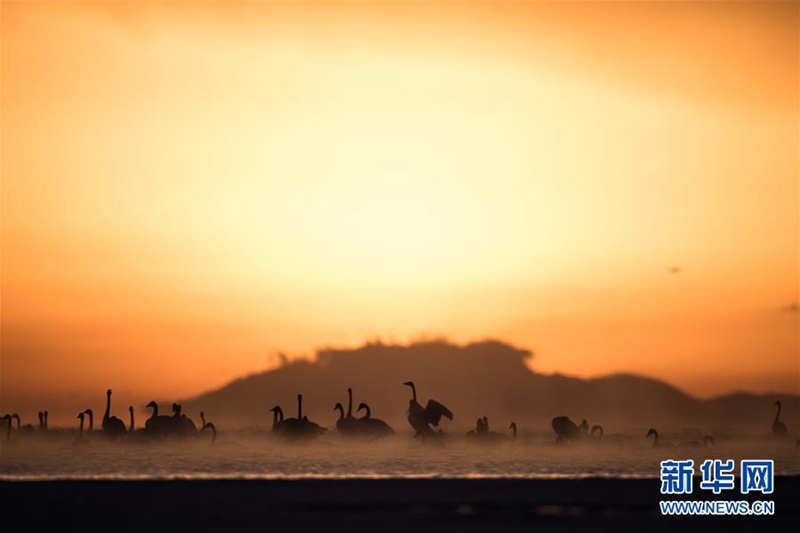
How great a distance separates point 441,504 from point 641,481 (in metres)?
8.89

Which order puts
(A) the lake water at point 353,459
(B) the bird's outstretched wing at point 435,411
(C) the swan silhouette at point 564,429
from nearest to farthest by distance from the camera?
(A) the lake water at point 353,459, (B) the bird's outstretched wing at point 435,411, (C) the swan silhouette at point 564,429

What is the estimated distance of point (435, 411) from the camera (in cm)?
6756

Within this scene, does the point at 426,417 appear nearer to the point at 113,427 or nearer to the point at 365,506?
the point at 113,427

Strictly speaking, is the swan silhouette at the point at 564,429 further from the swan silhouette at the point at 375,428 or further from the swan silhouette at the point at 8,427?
the swan silhouette at the point at 8,427

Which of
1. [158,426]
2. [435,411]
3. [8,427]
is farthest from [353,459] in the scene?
[8,427]

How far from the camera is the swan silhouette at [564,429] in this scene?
73.5 m

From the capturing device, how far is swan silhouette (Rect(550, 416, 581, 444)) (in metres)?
73.5

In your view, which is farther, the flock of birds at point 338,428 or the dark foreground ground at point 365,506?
the flock of birds at point 338,428

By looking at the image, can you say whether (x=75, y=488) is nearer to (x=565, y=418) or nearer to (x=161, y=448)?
(x=161, y=448)

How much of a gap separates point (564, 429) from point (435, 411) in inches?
401

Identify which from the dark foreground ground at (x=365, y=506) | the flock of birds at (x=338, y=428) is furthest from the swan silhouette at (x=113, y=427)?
the dark foreground ground at (x=365, y=506)

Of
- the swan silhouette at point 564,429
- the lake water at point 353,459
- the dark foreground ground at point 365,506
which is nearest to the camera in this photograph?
the dark foreground ground at point 365,506

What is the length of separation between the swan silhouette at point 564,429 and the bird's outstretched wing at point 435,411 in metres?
9.15

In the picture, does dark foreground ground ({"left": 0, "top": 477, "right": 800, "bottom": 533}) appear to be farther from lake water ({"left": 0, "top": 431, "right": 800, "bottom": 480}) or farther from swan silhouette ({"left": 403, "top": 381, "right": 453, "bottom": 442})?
swan silhouette ({"left": 403, "top": 381, "right": 453, "bottom": 442})
